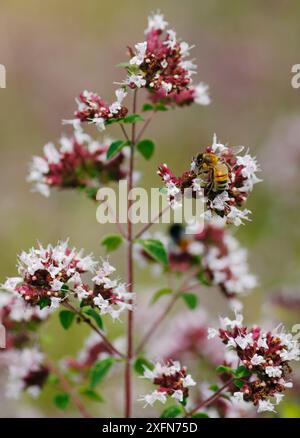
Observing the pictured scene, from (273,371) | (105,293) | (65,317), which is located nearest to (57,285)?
Answer: (105,293)

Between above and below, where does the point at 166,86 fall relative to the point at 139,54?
below

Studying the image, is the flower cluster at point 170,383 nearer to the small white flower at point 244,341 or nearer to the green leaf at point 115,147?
the small white flower at point 244,341

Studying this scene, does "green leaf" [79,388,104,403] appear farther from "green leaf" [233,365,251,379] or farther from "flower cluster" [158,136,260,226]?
"flower cluster" [158,136,260,226]

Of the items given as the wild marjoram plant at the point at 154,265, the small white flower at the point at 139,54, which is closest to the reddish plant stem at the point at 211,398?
the wild marjoram plant at the point at 154,265

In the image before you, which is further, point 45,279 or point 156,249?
point 156,249

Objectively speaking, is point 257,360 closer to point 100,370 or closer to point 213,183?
point 213,183

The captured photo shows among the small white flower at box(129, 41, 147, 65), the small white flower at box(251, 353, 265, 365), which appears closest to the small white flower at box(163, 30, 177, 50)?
the small white flower at box(129, 41, 147, 65)
